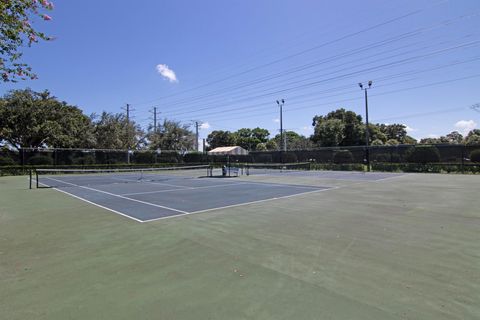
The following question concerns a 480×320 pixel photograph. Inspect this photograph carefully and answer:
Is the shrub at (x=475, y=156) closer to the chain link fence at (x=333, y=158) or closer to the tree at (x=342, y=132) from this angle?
the chain link fence at (x=333, y=158)

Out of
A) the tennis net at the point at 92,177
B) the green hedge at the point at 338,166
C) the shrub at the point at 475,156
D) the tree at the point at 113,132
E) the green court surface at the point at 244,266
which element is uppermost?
the tree at the point at 113,132

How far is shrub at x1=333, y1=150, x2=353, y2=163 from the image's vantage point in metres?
30.8

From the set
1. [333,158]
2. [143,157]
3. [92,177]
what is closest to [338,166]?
[333,158]

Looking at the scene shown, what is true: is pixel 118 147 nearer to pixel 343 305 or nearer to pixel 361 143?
pixel 361 143

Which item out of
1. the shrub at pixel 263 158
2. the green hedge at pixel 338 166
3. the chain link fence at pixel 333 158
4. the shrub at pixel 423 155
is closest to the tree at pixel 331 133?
the shrub at pixel 263 158

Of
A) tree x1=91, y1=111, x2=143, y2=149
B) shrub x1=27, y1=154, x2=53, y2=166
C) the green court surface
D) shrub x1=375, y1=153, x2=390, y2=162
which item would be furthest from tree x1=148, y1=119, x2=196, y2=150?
the green court surface

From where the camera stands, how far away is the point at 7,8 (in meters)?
4.31

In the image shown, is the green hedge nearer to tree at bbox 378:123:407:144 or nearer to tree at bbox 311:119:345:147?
tree at bbox 311:119:345:147

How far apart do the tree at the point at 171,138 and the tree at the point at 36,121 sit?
55.2 feet

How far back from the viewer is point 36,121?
1206 inches

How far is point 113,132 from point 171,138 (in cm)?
1111

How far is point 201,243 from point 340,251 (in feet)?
7.78

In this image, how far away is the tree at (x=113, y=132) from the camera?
42969mm

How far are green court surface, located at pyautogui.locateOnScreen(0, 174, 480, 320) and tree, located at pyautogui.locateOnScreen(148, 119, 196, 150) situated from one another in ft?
149
